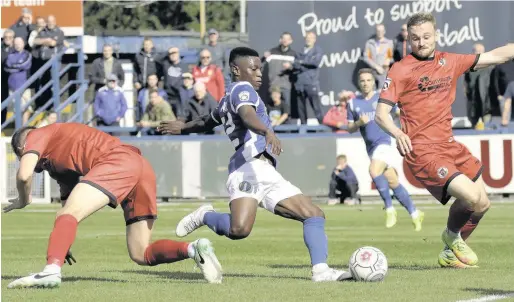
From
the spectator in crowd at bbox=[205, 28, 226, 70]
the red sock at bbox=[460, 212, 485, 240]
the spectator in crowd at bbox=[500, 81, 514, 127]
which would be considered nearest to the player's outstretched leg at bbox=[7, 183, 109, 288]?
the red sock at bbox=[460, 212, 485, 240]

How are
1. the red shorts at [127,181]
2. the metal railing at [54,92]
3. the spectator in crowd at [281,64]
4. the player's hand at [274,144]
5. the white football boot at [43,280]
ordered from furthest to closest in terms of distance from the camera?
the metal railing at [54,92]
the spectator in crowd at [281,64]
the red shorts at [127,181]
the white football boot at [43,280]
the player's hand at [274,144]

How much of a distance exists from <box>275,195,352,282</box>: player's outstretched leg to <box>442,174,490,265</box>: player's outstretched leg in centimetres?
141

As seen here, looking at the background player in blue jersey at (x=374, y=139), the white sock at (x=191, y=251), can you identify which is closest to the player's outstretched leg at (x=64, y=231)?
the white sock at (x=191, y=251)

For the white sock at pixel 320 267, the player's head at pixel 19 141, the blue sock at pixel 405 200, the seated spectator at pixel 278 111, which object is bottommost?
the blue sock at pixel 405 200

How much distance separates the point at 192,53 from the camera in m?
29.3

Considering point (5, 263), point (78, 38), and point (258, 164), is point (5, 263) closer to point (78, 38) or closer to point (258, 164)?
point (258, 164)

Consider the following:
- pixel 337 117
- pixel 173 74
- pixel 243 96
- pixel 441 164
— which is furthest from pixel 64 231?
pixel 173 74

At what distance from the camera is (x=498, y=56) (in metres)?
11.3

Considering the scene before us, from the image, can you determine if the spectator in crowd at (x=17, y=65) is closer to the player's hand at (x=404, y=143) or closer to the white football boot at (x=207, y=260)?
the white football boot at (x=207, y=260)

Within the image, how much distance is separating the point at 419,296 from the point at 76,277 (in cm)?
361

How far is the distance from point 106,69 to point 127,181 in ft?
58.3

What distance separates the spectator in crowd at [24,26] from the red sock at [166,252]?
18648mm

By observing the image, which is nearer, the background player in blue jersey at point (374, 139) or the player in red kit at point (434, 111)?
the player in red kit at point (434, 111)

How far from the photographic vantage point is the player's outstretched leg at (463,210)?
36.7ft
